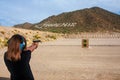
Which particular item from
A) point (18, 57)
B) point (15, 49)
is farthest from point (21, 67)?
point (15, 49)

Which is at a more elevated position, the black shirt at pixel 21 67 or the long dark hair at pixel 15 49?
the long dark hair at pixel 15 49

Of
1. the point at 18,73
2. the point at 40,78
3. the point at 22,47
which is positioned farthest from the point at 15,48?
the point at 40,78

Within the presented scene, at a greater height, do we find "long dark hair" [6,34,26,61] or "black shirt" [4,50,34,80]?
"long dark hair" [6,34,26,61]

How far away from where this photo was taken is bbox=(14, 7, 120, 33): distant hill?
411 ft

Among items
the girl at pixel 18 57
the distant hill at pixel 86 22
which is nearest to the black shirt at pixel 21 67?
the girl at pixel 18 57

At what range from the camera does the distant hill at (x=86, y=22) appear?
125269 mm

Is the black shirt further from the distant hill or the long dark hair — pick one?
the distant hill

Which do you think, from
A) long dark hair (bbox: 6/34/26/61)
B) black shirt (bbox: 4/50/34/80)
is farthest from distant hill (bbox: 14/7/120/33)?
long dark hair (bbox: 6/34/26/61)

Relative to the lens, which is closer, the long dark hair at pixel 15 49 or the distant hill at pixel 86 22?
the long dark hair at pixel 15 49

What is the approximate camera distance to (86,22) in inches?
5236

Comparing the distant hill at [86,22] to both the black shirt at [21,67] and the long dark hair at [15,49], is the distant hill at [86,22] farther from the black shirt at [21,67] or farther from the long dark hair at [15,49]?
the long dark hair at [15,49]

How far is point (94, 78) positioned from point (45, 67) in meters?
2.91

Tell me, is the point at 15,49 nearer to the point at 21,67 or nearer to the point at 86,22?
the point at 21,67

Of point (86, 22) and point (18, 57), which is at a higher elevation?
point (86, 22)
